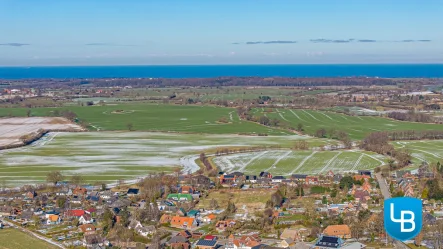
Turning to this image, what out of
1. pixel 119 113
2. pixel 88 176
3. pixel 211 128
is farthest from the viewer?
pixel 119 113

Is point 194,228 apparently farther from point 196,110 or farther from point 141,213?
point 196,110

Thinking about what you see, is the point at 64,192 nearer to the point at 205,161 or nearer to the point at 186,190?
the point at 186,190

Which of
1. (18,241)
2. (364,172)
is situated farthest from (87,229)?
(364,172)

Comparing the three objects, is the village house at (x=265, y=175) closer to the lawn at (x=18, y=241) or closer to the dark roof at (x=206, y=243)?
the dark roof at (x=206, y=243)

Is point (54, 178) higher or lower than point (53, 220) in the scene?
higher

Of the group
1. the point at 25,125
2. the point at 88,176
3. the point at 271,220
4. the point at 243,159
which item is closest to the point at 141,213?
the point at 271,220

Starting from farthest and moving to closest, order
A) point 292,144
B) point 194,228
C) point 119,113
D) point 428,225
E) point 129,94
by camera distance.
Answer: point 129,94
point 119,113
point 292,144
point 194,228
point 428,225

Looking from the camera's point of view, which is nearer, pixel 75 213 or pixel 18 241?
pixel 18 241

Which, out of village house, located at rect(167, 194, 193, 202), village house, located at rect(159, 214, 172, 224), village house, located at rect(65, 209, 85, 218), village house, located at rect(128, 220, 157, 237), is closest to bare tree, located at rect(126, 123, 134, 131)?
village house, located at rect(167, 194, 193, 202)
